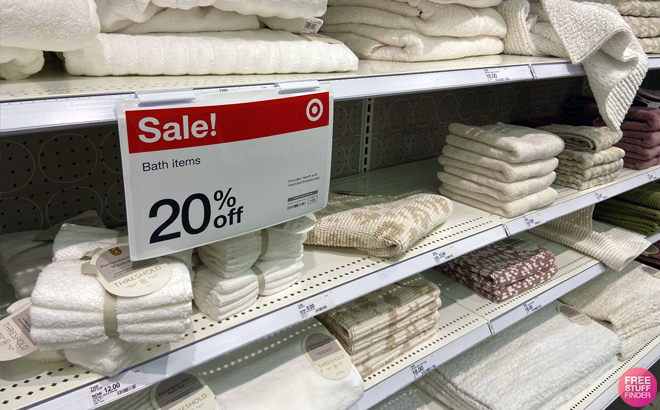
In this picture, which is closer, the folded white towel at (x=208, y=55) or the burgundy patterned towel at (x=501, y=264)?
the folded white towel at (x=208, y=55)

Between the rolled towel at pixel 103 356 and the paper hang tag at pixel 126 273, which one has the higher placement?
the paper hang tag at pixel 126 273

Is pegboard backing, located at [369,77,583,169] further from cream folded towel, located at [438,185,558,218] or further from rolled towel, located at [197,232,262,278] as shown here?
rolled towel, located at [197,232,262,278]

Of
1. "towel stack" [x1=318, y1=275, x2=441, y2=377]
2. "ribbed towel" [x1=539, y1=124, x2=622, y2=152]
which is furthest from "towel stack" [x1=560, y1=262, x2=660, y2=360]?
"towel stack" [x1=318, y1=275, x2=441, y2=377]

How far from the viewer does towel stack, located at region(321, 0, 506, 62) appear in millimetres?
1150

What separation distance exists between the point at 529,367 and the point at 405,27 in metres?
1.11

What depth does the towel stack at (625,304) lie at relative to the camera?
5.87ft

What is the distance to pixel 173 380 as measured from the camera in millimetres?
920

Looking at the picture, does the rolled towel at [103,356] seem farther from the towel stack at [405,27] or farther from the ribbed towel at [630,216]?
the ribbed towel at [630,216]

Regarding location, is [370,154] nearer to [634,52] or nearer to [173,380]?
[634,52]

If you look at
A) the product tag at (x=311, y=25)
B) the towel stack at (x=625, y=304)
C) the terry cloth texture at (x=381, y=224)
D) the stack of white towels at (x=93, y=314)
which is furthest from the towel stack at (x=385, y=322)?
the towel stack at (x=625, y=304)

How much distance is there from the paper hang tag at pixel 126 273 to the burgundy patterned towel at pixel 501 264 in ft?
3.40

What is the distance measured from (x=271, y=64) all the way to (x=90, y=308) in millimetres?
508

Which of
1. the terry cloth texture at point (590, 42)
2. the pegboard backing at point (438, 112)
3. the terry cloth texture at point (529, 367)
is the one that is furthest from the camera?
the pegboard backing at point (438, 112)

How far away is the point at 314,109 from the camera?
814 mm
